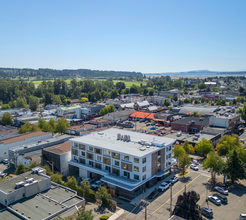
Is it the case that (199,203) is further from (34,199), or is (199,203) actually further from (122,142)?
(34,199)

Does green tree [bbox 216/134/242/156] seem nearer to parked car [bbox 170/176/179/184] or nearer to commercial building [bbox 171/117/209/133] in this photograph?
parked car [bbox 170/176/179/184]

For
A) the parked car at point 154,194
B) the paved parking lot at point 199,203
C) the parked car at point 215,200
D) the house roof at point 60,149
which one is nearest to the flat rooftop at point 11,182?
the house roof at point 60,149

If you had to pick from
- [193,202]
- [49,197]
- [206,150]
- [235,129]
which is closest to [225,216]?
[193,202]

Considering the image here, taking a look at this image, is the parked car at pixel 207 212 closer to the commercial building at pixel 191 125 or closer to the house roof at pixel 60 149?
the house roof at pixel 60 149

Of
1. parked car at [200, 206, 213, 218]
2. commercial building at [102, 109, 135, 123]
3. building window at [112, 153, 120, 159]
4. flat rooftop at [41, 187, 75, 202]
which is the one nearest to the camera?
parked car at [200, 206, 213, 218]

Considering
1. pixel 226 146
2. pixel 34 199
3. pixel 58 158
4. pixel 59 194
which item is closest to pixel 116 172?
pixel 59 194

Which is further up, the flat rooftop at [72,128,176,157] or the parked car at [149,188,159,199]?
the flat rooftop at [72,128,176,157]

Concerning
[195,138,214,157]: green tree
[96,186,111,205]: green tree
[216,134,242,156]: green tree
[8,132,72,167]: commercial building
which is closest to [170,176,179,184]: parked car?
[195,138,214,157]: green tree
